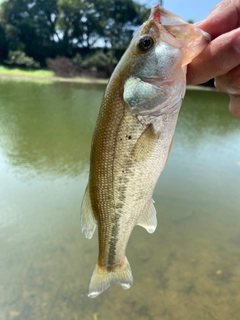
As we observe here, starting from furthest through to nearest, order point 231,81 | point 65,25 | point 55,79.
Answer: point 65,25, point 55,79, point 231,81

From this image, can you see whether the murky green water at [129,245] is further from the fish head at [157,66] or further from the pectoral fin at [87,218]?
the fish head at [157,66]

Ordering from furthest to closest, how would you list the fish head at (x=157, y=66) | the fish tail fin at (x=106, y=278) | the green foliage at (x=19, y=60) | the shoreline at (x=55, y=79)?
1. the green foliage at (x=19, y=60)
2. the shoreline at (x=55, y=79)
3. the fish tail fin at (x=106, y=278)
4. the fish head at (x=157, y=66)

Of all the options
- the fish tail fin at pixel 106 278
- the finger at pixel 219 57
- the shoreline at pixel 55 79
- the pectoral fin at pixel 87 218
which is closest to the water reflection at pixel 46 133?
the fish tail fin at pixel 106 278

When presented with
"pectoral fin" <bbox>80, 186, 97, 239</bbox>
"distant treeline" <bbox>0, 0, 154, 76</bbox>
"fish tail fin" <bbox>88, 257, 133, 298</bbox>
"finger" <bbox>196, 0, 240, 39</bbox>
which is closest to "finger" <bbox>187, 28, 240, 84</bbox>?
"finger" <bbox>196, 0, 240, 39</bbox>

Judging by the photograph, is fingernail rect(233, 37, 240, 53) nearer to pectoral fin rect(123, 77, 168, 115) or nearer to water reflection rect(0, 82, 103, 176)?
pectoral fin rect(123, 77, 168, 115)

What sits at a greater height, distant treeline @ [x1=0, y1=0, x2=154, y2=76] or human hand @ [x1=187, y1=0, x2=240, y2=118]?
human hand @ [x1=187, y1=0, x2=240, y2=118]

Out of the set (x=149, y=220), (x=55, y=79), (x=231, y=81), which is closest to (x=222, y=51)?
(x=231, y=81)

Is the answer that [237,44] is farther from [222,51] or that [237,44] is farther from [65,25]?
[65,25]
